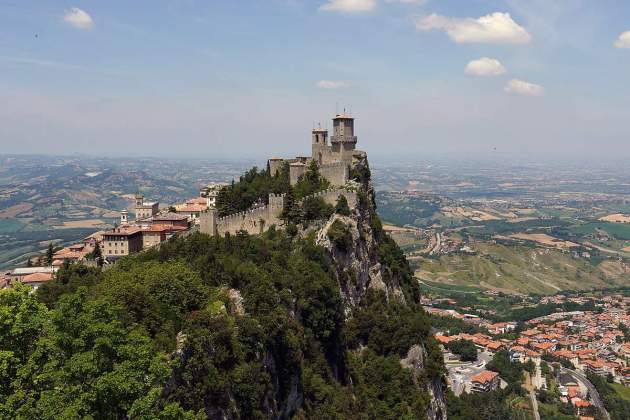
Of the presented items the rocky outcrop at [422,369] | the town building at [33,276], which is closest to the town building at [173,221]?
the town building at [33,276]

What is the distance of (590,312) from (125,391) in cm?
14076

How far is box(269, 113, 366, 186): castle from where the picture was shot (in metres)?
55.2

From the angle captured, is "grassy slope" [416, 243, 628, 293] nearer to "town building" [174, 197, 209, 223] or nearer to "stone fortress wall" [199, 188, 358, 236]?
"town building" [174, 197, 209, 223]

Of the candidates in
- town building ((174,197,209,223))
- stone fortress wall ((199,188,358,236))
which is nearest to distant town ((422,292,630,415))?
town building ((174,197,209,223))

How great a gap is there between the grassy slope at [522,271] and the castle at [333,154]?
120 meters

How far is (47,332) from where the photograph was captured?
19625 mm

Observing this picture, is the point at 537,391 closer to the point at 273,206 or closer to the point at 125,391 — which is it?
the point at 273,206

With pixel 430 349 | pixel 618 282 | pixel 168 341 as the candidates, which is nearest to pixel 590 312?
pixel 618 282

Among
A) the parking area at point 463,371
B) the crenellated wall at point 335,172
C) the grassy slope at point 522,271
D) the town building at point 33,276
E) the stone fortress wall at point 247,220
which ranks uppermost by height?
the crenellated wall at point 335,172

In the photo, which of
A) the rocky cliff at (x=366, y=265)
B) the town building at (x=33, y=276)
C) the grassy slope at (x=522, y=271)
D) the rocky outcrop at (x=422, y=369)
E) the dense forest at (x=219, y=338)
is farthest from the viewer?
the grassy slope at (x=522, y=271)

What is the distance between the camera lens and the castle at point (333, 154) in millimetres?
55188

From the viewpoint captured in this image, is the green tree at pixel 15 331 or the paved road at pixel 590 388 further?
the paved road at pixel 590 388

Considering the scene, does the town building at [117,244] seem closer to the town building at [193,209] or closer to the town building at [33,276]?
the town building at [33,276]

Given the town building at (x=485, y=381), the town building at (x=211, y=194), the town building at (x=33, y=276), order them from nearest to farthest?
1. the town building at (x=33, y=276)
2. the town building at (x=211, y=194)
3. the town building at (x=485, y=381)
